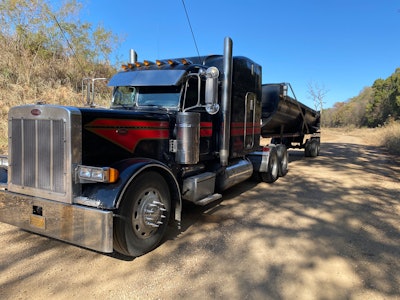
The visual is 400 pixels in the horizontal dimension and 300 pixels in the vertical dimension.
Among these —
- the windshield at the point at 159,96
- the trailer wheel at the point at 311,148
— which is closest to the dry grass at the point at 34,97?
the windshield at the point at 159,96

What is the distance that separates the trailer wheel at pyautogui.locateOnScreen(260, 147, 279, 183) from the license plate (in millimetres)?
5748

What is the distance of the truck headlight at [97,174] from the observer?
3307 mm

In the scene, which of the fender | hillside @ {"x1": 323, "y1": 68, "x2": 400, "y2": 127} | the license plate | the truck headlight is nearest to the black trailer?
the fender

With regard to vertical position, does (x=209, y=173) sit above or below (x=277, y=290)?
above

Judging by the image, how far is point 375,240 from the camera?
4598 millimetres

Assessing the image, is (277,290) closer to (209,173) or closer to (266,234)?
(266,234)

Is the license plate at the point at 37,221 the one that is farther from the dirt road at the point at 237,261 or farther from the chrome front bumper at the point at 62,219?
the dirt road at the point at 237,261

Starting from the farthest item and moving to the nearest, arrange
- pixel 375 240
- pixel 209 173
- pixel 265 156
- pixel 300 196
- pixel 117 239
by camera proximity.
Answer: pixel 265 156
pixel 300 196
pixel 209 173
pixel 375 240
pixel 117 239

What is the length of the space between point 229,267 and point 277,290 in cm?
64

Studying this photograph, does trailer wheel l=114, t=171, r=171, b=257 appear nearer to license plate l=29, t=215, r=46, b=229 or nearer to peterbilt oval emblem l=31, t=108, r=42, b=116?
license plate l=29, t=215, r=46, b=229

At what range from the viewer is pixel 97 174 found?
332cm

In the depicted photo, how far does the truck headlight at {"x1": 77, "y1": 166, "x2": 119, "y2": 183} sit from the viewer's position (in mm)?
3307

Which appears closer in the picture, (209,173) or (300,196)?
(209,173)

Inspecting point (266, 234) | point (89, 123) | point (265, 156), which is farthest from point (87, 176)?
point (265, 156)
